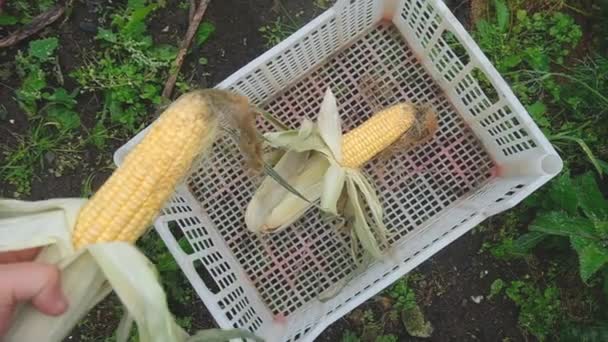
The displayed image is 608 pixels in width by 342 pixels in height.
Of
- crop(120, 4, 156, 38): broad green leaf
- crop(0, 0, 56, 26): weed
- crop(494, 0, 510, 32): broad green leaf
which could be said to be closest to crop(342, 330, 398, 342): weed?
crop(494, 0, 510, 32): broad green leaf

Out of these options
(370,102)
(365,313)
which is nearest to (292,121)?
(370,102)

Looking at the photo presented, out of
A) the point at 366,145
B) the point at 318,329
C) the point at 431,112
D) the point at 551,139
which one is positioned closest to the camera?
the point at 318,329

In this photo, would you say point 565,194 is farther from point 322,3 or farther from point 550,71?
point 322,3

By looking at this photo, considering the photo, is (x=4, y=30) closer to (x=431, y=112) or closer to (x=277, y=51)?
(x=277, y=51)

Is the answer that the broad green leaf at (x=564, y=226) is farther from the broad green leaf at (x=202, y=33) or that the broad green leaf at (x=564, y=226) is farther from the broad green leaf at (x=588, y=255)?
the broad green leaf at (x=202, y=33)

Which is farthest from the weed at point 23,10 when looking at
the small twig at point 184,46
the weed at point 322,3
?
the weed at point 322,3

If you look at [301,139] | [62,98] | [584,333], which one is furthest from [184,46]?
[584,333]

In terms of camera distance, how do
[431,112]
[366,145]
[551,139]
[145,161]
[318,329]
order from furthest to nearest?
[551,139] → [431,112] → [366,145] → [318,329] → [145,161]
